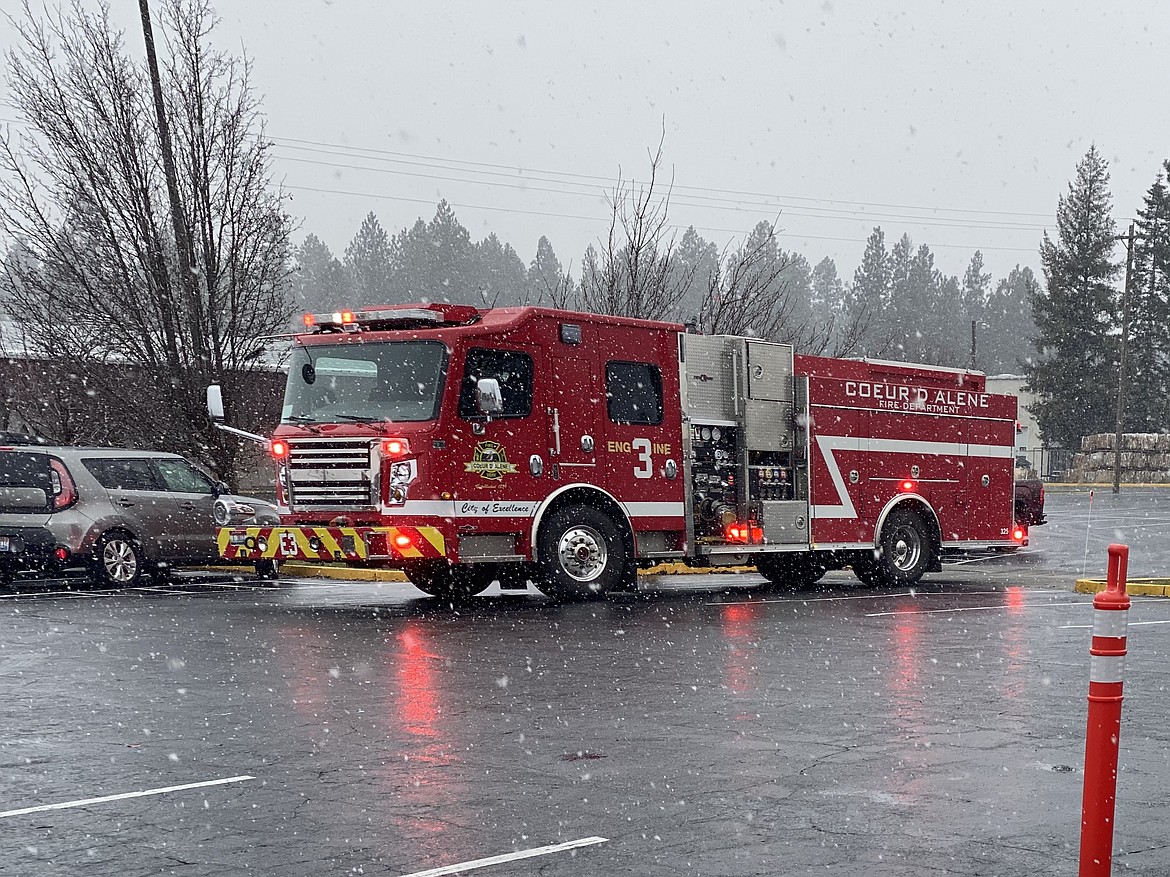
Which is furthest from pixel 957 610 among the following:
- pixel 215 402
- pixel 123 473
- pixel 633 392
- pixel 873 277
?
pixel 873 277

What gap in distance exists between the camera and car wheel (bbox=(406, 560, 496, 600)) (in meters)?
16.5

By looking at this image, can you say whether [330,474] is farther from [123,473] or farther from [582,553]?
[123,473]

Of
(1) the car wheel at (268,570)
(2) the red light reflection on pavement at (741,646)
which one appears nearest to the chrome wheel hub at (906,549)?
(2) the red light reflection on pavement at (741,646)

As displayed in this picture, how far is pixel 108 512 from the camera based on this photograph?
1841cm

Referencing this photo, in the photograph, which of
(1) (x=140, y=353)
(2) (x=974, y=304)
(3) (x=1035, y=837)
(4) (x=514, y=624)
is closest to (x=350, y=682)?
(4) (x=514, y=624)

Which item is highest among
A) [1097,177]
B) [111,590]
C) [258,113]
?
[1097,177]

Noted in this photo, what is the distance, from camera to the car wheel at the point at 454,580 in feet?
54.0

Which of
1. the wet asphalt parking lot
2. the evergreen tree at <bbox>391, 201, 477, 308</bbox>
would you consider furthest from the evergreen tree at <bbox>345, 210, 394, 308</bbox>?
the wet asphalt parking lot

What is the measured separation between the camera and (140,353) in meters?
23.3

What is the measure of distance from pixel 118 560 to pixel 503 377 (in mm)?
6309

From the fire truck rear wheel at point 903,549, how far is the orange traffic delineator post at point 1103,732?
14085 millimetres

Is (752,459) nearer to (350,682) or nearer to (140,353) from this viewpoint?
(350,682)

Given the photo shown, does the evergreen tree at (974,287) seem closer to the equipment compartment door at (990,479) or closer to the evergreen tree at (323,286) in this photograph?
the evergreen tree at (323,286)

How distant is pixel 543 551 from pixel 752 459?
10.9 ft
